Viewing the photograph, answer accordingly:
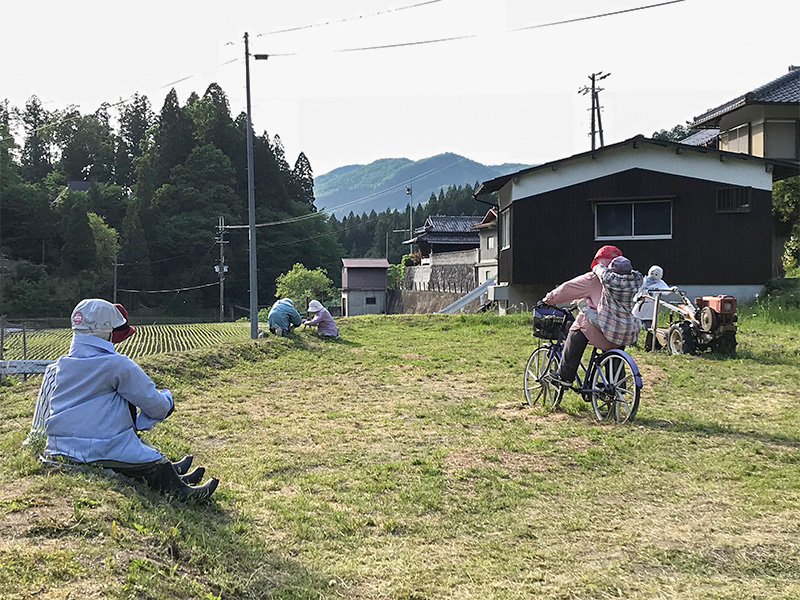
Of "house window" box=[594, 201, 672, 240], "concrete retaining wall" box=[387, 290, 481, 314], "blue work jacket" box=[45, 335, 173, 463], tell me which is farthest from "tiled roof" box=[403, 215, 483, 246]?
"blue work jacket" box=[45, 335, 173, 463]

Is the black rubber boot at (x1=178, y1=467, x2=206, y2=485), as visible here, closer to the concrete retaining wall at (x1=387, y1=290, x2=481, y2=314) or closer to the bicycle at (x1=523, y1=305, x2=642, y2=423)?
the bicycle at (x1=523, y1=305, x2=642, y2=423)

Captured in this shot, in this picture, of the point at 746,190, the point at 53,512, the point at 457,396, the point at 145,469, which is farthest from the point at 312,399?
the point at 746,190

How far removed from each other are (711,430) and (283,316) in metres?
10.6

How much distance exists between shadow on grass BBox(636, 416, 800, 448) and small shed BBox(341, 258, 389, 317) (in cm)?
3947

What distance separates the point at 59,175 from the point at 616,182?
50407 mm

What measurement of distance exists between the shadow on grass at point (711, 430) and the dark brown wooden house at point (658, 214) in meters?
12.2

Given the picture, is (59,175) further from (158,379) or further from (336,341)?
(158,379)

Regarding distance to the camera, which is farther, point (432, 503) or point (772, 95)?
point (772, 95)

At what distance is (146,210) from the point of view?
5072 cm

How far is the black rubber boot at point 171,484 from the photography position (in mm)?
3878

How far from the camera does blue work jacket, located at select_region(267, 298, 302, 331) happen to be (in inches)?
607

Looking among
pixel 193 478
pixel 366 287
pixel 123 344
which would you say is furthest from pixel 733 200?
pixel 366 287

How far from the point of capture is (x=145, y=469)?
3.84 meters

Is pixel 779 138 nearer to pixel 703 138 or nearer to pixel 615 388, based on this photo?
pixel 703 138
